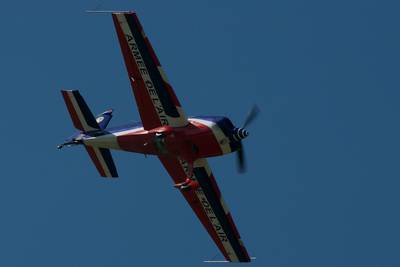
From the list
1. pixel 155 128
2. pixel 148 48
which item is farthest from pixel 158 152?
pixel 148 48

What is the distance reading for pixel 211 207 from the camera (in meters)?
48.8

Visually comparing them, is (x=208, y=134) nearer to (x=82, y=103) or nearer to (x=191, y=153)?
(x=191, y=153)

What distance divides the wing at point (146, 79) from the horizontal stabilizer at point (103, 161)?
15.4 feet

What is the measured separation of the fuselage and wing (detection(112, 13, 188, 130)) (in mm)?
405

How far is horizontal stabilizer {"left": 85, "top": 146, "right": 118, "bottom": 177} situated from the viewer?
48375 mm

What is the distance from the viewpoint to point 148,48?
43.1 metres

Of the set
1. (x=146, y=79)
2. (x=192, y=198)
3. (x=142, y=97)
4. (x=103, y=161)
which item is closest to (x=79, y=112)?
(x=103, y=161)

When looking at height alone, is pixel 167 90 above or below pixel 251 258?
above

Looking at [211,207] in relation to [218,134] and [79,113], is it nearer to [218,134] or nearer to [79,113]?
[218,134]

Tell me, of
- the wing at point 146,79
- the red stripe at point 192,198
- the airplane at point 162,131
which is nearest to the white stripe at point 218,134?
the airplane at point 162,131

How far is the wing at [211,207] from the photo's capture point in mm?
47531

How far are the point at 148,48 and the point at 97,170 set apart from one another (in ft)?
27.0

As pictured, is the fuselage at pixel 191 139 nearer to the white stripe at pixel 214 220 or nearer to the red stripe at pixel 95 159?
the white stripe at pixel 214 220

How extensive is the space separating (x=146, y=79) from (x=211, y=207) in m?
8.09
